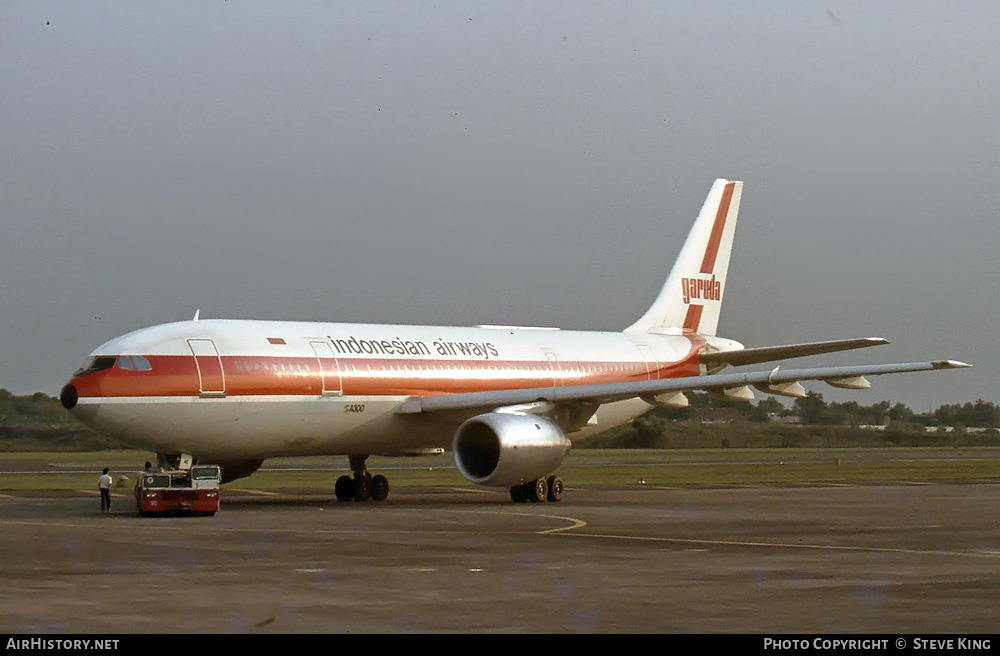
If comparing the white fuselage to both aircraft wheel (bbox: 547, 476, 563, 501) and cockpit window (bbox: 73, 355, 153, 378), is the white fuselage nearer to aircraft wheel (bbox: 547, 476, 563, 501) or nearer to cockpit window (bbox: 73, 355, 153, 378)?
cockpit window (bbox: 73, 355, 153, 378)

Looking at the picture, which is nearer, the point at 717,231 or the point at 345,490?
the point at 345,490

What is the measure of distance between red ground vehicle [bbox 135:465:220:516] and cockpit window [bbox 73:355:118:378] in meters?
2.63

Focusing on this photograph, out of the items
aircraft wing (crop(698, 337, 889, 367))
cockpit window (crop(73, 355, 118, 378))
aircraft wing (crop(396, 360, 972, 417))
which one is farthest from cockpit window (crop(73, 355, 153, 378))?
aircraft wing (crop(698, 337, 889, 367))

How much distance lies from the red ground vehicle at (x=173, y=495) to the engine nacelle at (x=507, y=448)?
20.2 feet

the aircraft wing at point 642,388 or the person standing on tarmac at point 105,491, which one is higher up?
the aircraft wing at point 642,388

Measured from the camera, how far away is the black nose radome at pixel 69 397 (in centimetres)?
3138

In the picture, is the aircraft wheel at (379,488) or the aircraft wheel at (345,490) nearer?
the aircraft wheel at (379,488)

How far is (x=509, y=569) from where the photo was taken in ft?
61.3

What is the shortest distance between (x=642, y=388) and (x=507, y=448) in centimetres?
460

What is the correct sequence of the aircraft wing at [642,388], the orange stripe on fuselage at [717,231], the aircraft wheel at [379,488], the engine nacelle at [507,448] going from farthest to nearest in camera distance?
1. the orange stripe on fuselage at [717,231]
2. the aircraft wheel at [379,488]
3. the aircraft wing at [642,388]
4. the engine nacelle at [507,448]

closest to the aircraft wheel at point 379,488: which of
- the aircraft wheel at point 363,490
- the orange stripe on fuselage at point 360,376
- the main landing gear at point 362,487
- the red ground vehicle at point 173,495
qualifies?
the main landing gear at point 362,487

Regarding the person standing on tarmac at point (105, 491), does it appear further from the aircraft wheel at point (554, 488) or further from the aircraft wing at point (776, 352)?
the aircraft wing at point (776, 352)

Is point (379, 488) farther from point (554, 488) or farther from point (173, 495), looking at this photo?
point (173, 495)

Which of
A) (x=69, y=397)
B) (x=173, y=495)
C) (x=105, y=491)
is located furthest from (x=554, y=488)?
(x=69, y=397)
